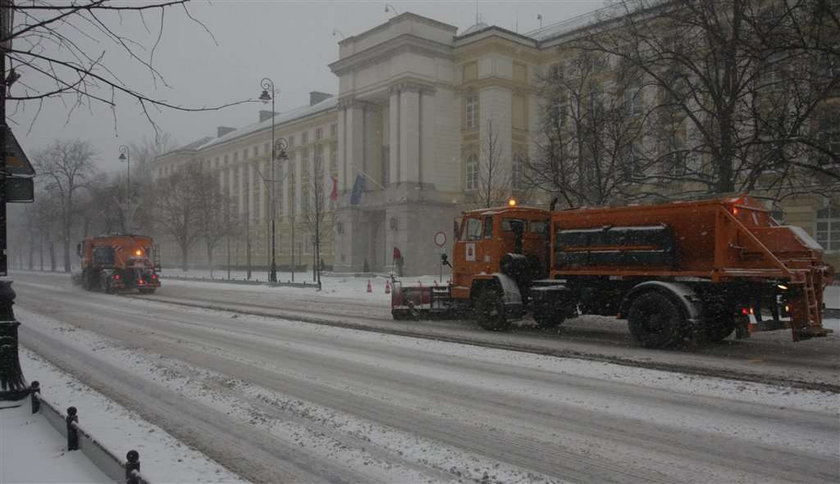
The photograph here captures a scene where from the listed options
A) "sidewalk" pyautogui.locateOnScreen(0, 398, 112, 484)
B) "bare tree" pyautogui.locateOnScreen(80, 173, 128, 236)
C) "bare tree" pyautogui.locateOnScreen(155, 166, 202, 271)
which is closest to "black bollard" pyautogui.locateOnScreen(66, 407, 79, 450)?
"sidewalk" pyautogui.locateOnScreen(0, 398, 112, 484)

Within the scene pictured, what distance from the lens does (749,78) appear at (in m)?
17.3

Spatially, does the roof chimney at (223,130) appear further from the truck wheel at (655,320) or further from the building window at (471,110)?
the truck wheel at (655,320)

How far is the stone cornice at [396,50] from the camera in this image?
47.6 meters

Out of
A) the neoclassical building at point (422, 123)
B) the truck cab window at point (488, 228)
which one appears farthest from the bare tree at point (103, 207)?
the truck cab window at point (488, 228)

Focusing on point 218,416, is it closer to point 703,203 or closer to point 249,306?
point 703,203

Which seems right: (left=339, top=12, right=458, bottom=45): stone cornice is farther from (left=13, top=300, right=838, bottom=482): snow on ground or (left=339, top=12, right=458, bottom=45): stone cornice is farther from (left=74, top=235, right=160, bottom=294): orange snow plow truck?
(left=13, top=300, right=838, bottom=482): snow on ground

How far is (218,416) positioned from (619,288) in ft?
27.2

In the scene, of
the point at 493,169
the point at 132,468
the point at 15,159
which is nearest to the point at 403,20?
the point at 493,169

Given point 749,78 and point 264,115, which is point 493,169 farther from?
point 264,115

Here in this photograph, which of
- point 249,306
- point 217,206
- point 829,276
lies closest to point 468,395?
point 829,276

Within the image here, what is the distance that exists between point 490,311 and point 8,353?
9592 millimetres

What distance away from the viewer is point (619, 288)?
488 inches

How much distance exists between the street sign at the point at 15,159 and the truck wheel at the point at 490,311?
9.46 meters

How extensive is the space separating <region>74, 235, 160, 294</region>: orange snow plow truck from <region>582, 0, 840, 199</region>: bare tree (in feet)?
73.2
